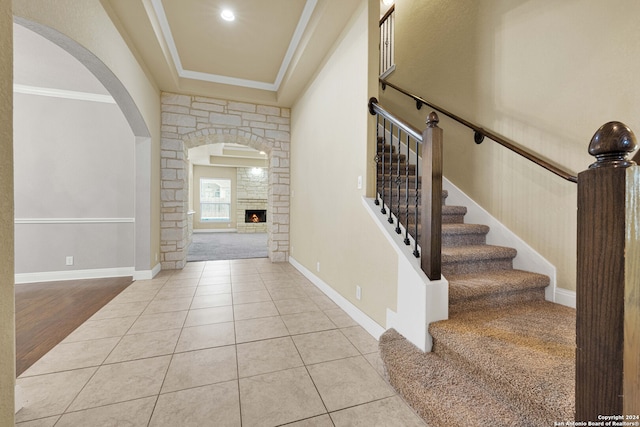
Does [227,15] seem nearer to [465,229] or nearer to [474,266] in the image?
[465,229]

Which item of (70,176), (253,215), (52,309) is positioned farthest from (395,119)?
(253,215)

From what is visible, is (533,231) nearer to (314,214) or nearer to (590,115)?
(590,115)

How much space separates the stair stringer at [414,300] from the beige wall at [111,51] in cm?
263

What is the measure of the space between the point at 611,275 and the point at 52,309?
4.18 meters

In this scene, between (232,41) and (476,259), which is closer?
(476,259)

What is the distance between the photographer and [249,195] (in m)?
10.9

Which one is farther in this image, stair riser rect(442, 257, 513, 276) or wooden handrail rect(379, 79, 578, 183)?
stair riser rect(442, 257, 513, 276)

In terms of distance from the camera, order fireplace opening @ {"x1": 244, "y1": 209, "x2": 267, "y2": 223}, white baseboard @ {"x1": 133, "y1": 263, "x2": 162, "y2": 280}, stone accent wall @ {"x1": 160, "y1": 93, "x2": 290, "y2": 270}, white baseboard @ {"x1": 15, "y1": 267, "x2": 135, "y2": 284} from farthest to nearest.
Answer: fireplace opening @ {"x1": 244, "y1": 209, "x2": 267, "y2": 223} < stone accent wall @ {"x1": 160, "y1": 93, "x2": 290, "y2": 270} < white baseboard @ {"x1": 133, "y1": 263, "x2": 162, "y2": 280} < white baseboard @ {"x1": 15, "y1": 267, "x2": 135, "y2": 284}

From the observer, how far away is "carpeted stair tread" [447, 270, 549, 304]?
176 centimetres

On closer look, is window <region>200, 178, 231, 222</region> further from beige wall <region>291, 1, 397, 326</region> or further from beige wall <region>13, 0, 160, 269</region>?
beige wall <region>291, 1, 397, 326</region>

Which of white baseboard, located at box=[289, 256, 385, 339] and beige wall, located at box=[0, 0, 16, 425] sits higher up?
beige wall, located at box=[0, 0, 16, 425]

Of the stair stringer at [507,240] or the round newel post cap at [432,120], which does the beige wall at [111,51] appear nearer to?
the round newel post cap at [432,120]

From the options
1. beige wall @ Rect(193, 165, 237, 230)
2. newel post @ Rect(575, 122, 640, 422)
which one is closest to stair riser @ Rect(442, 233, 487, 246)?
newel post @ Rect(575, 122, 640, 422)

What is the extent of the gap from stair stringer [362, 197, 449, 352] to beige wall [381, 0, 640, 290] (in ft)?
3.80
